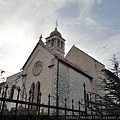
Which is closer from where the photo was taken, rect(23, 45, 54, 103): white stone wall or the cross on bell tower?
rect(23, 45, 54, 103): white stone wall

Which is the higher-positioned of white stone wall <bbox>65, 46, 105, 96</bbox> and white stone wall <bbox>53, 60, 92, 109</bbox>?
white stone wall <bbox>65, 46, 105, 96</bbox>

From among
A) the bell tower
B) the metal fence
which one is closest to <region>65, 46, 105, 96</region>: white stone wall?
the bell tower

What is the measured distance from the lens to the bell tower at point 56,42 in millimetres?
30500

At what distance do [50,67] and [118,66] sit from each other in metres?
6.83

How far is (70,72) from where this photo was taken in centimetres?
A: 1855

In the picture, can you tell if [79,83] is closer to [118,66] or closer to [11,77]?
[118,66]

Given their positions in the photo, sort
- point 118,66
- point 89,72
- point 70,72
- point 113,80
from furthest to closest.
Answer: point 89,72 < point 70,72 < point 118,66 < point 113,80

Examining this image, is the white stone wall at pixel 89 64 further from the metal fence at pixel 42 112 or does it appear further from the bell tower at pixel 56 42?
the metal fence at pixel 42 112

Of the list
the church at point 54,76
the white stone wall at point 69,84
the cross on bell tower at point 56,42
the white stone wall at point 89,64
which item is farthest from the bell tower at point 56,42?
the white stone wall at point 69,84

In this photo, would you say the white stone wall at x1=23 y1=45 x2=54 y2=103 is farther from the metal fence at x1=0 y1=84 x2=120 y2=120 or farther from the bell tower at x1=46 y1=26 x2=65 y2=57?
the bell tower at x1=46 y1=26 x2=65 y2=57

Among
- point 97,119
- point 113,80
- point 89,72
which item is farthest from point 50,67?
point 97,119

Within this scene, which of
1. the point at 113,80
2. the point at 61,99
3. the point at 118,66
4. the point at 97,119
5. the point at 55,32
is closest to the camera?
the point at 97,119

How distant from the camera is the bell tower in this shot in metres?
30.5

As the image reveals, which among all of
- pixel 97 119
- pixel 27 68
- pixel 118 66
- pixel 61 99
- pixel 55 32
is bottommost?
pixel 97 119
